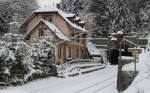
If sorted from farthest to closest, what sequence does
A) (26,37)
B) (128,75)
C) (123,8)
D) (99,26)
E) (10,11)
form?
(99,26), (123,8), (10,11), (26,37), (128,75)

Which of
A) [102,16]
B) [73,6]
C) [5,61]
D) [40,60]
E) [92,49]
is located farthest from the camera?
[73,6]

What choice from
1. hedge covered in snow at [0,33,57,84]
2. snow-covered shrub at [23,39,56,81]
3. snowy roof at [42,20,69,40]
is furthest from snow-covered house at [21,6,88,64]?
hedge covered in snow at [0,33,57,84]

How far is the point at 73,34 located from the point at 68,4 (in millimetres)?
17849

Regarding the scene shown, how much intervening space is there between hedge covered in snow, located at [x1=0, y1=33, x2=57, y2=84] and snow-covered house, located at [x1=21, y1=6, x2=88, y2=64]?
12357 mm

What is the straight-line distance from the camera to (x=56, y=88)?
98.6 feet

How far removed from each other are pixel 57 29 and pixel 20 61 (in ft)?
74.2

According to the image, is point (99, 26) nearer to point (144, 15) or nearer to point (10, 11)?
point (144, 15)

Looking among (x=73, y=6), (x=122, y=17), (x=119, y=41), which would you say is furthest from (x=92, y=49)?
(x=119, y=41)

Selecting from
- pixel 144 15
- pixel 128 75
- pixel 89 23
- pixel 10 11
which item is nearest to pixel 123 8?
pixel 144 15

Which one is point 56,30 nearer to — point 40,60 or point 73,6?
point 40,60

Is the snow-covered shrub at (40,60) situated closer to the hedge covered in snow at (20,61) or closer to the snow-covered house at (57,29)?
the hedge covered in snow at (20,61)

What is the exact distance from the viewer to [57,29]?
5494 centimetres

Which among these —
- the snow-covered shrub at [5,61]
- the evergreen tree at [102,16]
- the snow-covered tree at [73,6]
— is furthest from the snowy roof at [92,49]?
the snow-covered shrub at [5,61]

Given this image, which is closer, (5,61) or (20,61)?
(5,61)
